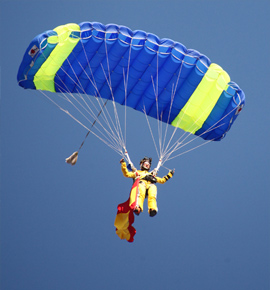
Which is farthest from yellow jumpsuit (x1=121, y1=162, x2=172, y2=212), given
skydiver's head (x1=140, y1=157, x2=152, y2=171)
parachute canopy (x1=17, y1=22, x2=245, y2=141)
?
parachute canopy (x1=17, y1=22, x2=245, y2=141)

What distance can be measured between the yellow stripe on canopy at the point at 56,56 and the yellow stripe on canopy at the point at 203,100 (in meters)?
2.59

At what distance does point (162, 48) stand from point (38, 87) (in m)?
2.61

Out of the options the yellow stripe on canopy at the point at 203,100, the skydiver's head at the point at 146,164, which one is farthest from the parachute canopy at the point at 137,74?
the skydiver's head at the point at 146,164

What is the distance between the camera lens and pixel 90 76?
1325 cm

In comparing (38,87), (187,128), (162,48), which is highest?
(162,48)

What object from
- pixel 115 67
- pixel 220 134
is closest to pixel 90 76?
pixel 115 67

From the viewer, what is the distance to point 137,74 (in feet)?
42.8

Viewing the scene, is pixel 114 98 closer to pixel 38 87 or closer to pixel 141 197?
pixel 38 87

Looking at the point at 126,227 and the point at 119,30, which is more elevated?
the point at 119,30

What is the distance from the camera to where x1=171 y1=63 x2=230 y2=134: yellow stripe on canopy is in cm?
1288

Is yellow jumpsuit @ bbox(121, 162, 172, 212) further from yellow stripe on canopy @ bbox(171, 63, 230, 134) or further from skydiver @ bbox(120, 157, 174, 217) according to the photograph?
yellow stripe on canopy @ bbox(171, 63, 230, 134)

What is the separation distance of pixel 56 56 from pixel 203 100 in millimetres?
3033

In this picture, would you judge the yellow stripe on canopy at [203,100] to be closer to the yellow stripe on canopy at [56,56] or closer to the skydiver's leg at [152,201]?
the skydiver's leg at [152,201]

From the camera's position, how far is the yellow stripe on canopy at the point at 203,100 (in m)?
12.9
